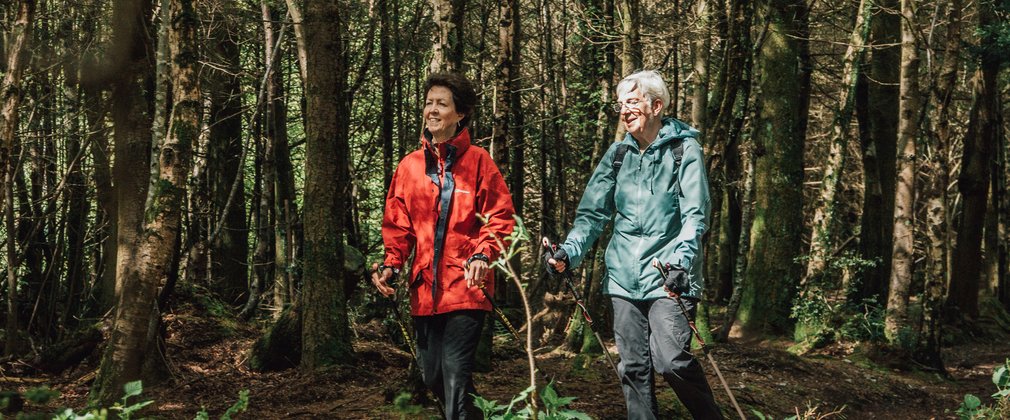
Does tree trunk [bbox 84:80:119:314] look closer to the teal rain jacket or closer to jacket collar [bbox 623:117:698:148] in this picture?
the teal rain jacket

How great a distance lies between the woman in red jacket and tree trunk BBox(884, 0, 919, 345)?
8170 millimetres

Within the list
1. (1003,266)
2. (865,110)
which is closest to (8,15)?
(865,110)

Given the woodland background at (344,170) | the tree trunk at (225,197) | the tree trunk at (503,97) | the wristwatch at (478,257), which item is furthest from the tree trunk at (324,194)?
the tree trunk at (225,197)

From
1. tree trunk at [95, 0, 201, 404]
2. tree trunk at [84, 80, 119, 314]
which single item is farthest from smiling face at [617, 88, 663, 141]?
tree trunk at [84, 80, 119, 314]

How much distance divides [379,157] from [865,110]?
33.0 feet

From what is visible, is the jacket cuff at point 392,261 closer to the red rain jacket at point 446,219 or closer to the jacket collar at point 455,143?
the red rain jacket at point 446,219

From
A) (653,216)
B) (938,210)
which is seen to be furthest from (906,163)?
(653,216)

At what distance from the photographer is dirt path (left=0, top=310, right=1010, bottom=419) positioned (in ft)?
23.0

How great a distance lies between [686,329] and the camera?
4.75m

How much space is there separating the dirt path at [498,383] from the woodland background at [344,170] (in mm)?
189

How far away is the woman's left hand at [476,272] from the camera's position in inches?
183

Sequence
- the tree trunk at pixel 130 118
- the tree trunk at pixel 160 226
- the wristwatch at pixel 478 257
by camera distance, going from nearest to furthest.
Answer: the wristwatch at pixel 478 257
the tree trunk at pixel 160 226
the tree trunk at pixel 130 118

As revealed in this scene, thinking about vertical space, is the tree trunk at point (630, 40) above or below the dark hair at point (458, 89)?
above

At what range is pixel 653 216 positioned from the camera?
4.91 m
